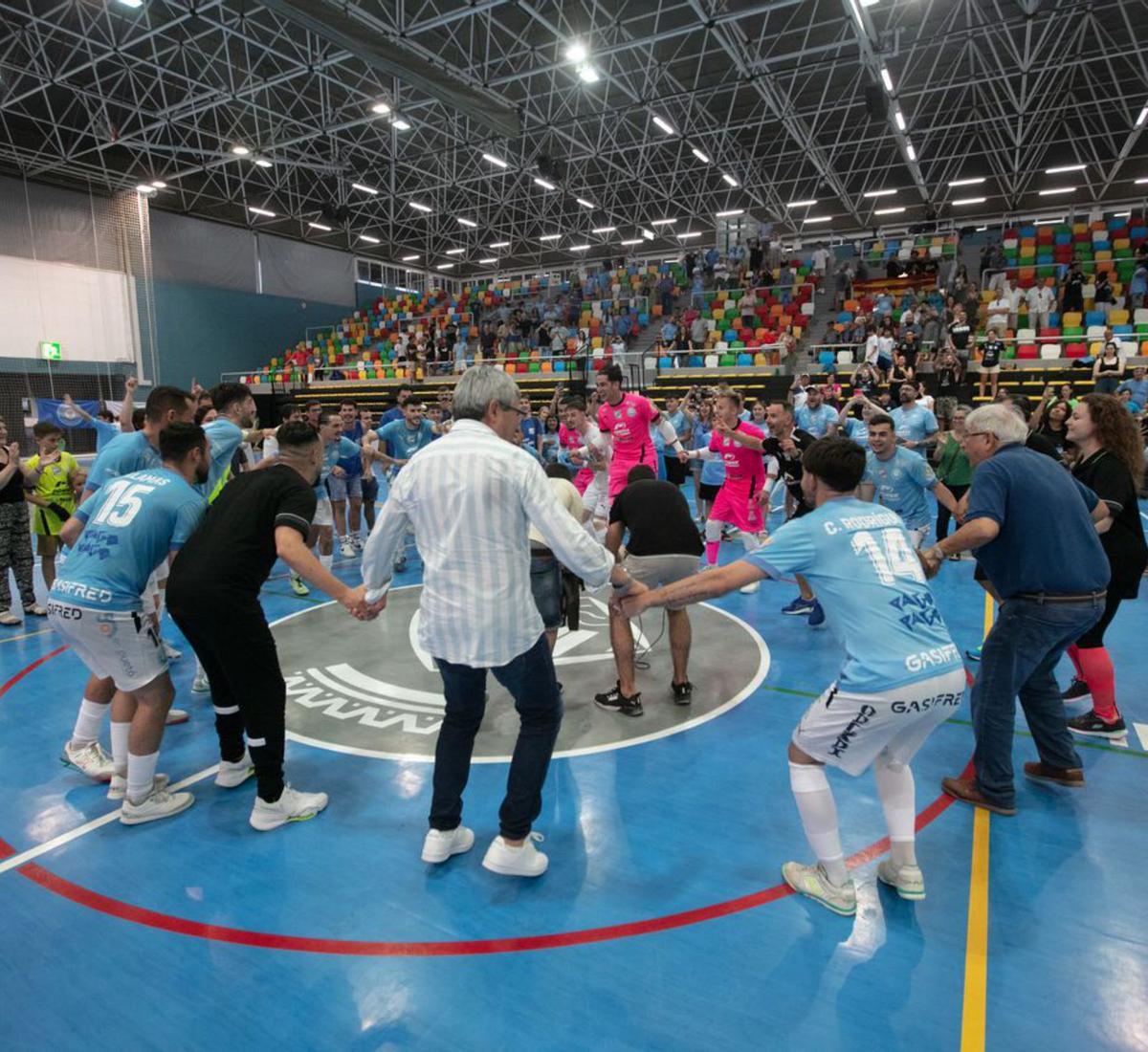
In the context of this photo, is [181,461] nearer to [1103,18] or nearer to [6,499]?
[6,499]

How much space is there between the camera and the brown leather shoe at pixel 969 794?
3.63 meters

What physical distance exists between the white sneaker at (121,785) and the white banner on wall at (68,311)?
24089mm

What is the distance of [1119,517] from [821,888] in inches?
117

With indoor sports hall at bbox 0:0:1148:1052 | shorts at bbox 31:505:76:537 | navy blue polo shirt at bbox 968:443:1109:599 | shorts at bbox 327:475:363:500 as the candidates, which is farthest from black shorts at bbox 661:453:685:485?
navy blue polo shirt at bbox 968:443:1109:599

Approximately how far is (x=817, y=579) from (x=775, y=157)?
1083 inches

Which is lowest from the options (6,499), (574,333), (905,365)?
(6,499)

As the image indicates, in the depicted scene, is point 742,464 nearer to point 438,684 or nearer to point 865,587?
point 438,684

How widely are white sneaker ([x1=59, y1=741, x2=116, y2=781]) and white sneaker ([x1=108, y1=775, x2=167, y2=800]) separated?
188 mm

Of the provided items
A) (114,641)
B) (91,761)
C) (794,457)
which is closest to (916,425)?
(794,457)

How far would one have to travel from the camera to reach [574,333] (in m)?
26.5

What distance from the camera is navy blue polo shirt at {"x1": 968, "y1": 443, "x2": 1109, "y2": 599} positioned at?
339 cm

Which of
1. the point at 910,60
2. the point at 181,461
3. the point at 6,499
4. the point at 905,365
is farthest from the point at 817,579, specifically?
the point at 910,60

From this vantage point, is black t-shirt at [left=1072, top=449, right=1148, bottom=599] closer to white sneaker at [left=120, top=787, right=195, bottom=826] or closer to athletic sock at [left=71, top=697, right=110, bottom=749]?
white sneaker at [left=120, top=787, right=195, bottom=826]

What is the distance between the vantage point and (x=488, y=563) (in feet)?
9.43
